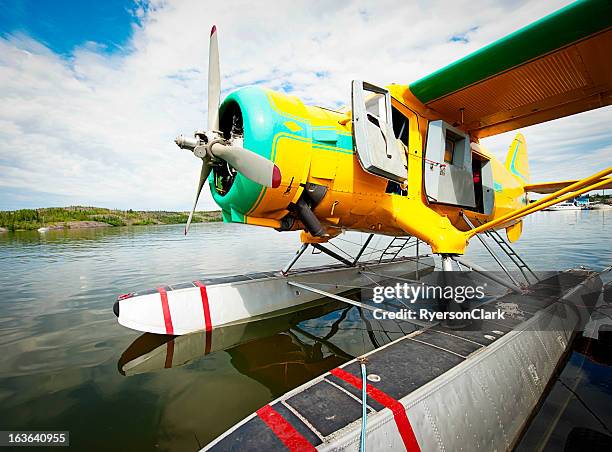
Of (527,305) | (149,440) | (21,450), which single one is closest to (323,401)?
(149,440)

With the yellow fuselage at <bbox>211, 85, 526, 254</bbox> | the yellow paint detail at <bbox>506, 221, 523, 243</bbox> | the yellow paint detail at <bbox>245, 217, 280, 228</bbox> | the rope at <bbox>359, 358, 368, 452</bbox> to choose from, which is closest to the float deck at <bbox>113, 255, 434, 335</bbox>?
the yellow fuselage at <bbox>211, 85, 526, 254</bbox>

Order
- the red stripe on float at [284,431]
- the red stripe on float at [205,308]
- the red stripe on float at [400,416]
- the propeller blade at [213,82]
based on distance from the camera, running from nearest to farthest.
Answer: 1. the red stripe on float at [284,431]
2. the red stripe on float at [400,416]
3. the propeller blade at [213,82]
4. the red stripe on float at [205,308]

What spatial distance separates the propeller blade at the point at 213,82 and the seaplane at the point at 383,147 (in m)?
0.02

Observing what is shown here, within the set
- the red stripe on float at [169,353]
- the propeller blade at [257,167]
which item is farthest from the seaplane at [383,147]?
the red stripe on float at [169,353]

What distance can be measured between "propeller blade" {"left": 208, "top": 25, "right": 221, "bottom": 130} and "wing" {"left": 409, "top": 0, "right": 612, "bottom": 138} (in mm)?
2833

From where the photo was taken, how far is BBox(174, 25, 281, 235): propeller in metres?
3.43

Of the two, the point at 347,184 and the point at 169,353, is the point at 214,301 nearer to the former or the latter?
the point at 169,353

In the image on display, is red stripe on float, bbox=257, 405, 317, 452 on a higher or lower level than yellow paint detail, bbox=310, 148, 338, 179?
lower

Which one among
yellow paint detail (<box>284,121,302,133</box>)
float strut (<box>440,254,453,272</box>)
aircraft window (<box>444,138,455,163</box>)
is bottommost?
float strut (<box>440,254,453,272</box>)

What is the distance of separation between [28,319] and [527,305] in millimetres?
8806

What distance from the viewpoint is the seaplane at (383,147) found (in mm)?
3539

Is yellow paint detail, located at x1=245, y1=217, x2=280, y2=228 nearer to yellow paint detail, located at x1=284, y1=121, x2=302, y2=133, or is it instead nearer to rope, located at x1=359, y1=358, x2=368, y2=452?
yellow paint detail, located at x1=284, y1=121, x2=302, y2=133

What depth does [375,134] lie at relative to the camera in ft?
12.9

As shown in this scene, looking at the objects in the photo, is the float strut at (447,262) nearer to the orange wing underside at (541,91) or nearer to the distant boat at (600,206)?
the orange wing underside at (541,91)
